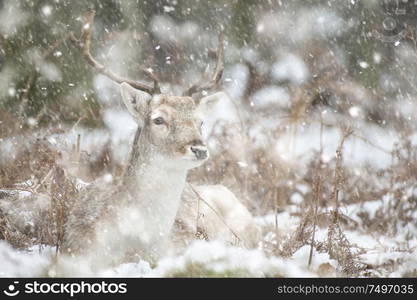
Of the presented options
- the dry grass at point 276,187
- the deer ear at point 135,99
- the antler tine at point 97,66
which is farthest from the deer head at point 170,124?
the dry grass at point 276,187

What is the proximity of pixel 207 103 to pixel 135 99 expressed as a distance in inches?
25.9

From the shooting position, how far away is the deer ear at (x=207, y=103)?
213 inches

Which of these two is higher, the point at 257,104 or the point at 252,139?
the point at 257,104

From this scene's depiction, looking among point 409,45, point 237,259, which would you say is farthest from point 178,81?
point 237,259

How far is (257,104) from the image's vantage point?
35.1 ft

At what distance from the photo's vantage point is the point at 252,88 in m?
10.4

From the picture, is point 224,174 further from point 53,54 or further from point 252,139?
point 53,54

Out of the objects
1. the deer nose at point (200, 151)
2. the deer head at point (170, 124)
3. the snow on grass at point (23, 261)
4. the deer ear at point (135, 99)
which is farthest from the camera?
the deer ear at point (135, 99)

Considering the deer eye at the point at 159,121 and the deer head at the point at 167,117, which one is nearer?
the deer head at the point at 167,117

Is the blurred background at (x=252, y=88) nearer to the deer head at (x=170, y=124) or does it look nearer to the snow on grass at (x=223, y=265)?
the deer head at (x=170, y=124)

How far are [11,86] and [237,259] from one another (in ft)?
15.7

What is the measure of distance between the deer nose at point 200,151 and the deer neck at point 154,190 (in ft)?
0.90

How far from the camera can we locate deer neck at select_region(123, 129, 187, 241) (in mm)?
4816

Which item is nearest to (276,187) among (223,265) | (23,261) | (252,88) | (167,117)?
(167,117)
